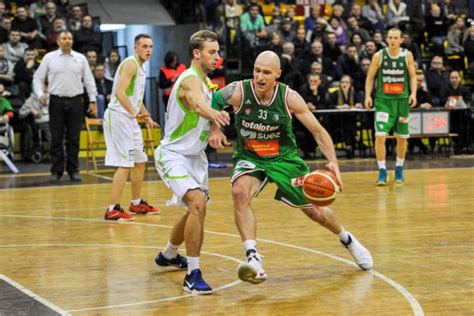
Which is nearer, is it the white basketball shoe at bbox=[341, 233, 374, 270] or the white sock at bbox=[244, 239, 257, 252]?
the white sock at bbox=[244, 239, 257, 252]

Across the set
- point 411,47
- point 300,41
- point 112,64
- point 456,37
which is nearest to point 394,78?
point 300,41

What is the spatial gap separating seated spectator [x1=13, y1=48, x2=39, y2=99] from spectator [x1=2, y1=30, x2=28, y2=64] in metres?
0.37

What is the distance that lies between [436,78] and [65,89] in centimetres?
895

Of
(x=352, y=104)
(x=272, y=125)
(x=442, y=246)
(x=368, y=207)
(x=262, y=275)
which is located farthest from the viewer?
(x=352, y=104)

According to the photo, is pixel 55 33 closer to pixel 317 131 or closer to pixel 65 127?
pixel 65 127

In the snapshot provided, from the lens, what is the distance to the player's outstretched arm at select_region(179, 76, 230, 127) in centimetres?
643

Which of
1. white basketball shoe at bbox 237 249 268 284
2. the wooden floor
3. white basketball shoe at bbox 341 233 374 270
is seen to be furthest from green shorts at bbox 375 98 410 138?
white basketball shoe at bbox 237 249 268 284

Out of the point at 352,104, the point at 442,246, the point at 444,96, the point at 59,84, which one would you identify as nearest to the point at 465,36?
the point at 444,96

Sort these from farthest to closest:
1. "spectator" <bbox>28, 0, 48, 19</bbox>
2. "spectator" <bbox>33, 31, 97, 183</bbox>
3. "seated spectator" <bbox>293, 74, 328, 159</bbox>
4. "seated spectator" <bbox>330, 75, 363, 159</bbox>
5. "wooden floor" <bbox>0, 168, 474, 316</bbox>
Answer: "spectator" <bbox>28, 0, 48, 19</bbox>
"seated spectator" <bbox>330, 75, 363, 159</bbox>
"seated spectator" <bbox>293, 74, 328, 159</bbox>
"spectator" <bbox>33, 31, 97, 183</bbox>
"wooden floor" <bbox>0, 168, 474, 316</bbox>

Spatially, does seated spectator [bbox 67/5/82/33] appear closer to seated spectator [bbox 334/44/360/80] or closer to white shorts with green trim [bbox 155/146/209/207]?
seated spectator [bbox 334/44/360/80]

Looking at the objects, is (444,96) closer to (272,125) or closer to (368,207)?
(368,207)

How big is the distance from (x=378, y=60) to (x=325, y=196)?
7.10 meters

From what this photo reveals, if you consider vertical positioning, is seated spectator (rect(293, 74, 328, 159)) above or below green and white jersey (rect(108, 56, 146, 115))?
below

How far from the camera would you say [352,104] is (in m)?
18.7
